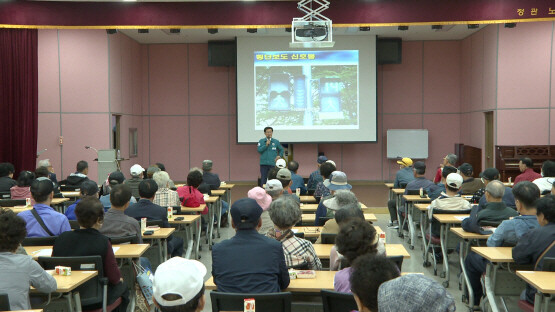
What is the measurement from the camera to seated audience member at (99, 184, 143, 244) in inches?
189

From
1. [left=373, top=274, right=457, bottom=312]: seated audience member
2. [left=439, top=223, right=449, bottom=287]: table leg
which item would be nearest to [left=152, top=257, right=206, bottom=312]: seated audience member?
[left=373, top=274, right=457, bottom=312]: seated audience member

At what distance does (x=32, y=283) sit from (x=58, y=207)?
216 inches

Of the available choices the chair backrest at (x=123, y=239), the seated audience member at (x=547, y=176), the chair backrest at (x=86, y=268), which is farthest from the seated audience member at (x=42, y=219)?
the seated audience member at (x=547, y=176)

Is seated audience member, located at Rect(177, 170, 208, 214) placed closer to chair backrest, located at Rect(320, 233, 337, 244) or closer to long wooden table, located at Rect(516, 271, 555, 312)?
chair backrest, located at Rect(320, 233, 337, 244)

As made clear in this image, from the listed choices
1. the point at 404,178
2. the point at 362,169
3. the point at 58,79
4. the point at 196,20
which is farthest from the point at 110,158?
the point at 362,169

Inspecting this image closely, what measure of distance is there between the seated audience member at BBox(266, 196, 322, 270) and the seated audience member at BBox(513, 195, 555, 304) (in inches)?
59.2

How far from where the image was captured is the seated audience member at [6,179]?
8289 mm

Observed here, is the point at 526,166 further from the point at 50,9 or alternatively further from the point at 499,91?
the point at 50,9

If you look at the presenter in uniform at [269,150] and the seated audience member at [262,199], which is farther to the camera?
the presenter in uniform at [269,150]

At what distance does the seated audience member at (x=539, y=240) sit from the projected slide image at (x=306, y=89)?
1038 centimetres

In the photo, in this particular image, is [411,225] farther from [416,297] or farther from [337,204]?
[416,297]

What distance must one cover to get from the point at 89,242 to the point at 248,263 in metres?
1.32

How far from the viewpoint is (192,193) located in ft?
→ 23.7

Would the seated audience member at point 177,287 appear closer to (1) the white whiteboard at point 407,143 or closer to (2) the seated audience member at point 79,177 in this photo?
(2) the seated audience member at point 79,177
